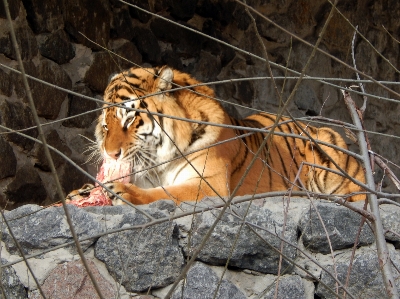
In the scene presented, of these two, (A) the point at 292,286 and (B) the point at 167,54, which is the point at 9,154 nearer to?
(B) the point at 167,54

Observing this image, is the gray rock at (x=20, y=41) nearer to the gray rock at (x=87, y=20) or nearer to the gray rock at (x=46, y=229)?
the gray rock at (x=87, y=20)

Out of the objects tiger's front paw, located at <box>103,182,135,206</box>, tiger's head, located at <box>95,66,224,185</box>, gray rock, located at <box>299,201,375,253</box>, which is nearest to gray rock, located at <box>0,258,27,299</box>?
A: tiger's front paw, located at <box>103,182,135,206</box>

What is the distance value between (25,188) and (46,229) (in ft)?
5.83

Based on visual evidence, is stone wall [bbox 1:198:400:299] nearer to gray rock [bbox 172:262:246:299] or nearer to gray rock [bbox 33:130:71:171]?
gray rock [bbox 172:262:246:299]

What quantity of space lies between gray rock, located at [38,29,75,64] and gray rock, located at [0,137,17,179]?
0.64 m

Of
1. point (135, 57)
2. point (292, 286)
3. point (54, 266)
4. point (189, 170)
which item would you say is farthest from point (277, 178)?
point (54, 266)

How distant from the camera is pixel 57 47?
13.7 feet

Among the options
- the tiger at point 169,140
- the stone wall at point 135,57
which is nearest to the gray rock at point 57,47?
the stone wall at point 135,57

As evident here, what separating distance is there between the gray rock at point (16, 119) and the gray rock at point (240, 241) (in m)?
1.75

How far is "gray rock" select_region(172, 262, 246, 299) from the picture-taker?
225 cm

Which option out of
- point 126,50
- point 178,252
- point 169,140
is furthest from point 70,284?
point 126,50

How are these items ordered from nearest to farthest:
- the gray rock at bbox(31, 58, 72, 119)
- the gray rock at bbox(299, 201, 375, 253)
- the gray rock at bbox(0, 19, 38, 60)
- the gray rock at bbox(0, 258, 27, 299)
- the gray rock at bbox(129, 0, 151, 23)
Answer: the gray rock at bbox(0, 258, 27, 299)
the gray rock at bbox(299, 201, 375, 253)
the gray rock at bbox(0, 19, 38, 60)
the gray rock at bbox(31, 58, 72, 119)
the gray rock at bbox(129, 0, 151, 23)

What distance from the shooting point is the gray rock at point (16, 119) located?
3.78m

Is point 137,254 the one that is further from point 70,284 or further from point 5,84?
point 5,84
